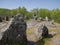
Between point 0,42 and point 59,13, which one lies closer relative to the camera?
point 0,42

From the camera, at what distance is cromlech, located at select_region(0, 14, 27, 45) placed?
30.5m

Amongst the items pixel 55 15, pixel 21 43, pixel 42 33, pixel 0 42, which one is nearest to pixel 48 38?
pixel 42 33

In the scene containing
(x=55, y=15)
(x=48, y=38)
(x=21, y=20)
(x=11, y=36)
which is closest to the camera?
(x=11, y=36)

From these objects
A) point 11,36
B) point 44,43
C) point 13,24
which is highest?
point 13,24

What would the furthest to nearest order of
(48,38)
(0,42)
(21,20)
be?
(48,38) → (21,20) → (0,42)

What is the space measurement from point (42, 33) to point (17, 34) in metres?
8.19

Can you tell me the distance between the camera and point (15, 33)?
3247cm

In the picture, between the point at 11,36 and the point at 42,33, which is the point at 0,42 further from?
the point at 42,33

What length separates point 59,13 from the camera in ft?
408

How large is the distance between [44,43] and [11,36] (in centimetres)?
808

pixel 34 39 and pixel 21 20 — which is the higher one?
pixel 21 20

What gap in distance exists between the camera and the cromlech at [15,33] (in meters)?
30.5

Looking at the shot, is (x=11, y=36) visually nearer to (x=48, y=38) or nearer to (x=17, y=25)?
(x=17, y=25)

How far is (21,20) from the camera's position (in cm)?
3400
